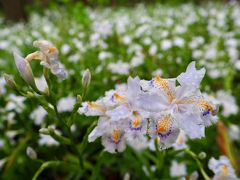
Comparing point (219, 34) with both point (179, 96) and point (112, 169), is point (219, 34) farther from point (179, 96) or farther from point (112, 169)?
point (179, 96)

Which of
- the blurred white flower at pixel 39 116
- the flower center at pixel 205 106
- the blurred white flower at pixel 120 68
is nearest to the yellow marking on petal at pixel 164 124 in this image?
the flower center at pixel 205 106

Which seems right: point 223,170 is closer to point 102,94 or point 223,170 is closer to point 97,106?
point 97,106

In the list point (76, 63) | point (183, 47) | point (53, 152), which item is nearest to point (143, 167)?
point (53, 152)

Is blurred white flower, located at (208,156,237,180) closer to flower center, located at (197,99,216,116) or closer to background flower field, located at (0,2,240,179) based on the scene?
background flower field, located at (0,2,240,179)

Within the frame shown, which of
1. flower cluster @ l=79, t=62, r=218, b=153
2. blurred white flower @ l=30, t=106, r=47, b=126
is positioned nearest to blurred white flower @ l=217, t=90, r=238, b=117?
blurred white flower @ l=30, t=106, r=47, b=126

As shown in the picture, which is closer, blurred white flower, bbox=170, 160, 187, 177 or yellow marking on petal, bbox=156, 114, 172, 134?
yellow marking on petal, bbox=156, 114, 172, 134

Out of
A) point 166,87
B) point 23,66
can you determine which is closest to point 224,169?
point 166,87

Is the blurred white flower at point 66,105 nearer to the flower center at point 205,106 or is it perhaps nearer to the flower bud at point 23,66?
the flower bud at point 23,66

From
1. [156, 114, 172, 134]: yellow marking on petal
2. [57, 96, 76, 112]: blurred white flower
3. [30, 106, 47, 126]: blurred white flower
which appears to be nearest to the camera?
[156, 114, 172, 134]: yellow marking on petal
